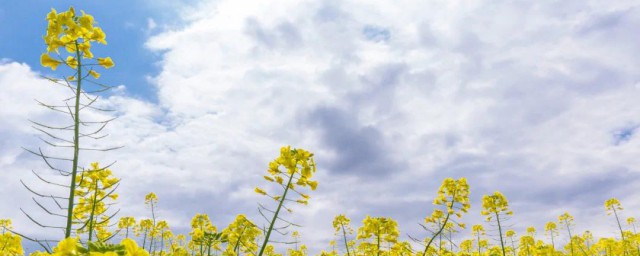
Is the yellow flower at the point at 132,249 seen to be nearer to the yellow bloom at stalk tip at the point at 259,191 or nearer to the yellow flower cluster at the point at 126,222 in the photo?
the yellow bloom at stalk tip at the point at 259,191

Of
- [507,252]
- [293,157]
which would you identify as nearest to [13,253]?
[293,157]

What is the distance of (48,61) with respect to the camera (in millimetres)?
4203

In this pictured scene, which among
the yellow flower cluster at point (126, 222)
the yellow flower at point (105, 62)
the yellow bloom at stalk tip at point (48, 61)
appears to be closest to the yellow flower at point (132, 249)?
the yellow flower at point (105, 62)

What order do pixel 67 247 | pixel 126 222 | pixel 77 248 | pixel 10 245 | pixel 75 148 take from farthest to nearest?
pixel 126 222, pixel 10 245, pixel 75 148, pixel 77 248, pixel 67 247

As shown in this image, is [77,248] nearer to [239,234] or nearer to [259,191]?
[259,191]

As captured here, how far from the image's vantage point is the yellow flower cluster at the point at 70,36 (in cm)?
409

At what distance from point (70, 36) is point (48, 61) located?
0.34m

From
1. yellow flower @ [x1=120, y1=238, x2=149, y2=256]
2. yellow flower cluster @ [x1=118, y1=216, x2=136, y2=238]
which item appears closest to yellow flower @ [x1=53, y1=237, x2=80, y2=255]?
yellow flower @ [x1=120, y1=238, x2=149, y2=256]

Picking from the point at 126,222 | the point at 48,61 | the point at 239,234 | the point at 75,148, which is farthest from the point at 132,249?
the point at 126,222

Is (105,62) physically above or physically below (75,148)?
above

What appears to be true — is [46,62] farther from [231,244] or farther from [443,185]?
[443,185]

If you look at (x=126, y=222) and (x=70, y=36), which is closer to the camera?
(x=70, y=36)

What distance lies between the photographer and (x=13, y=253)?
6.82 meters

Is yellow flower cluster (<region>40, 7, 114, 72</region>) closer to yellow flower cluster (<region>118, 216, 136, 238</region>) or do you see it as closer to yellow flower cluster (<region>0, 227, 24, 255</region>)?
yellow flower cluster (<region>0, 227, 24, 255</region>)
